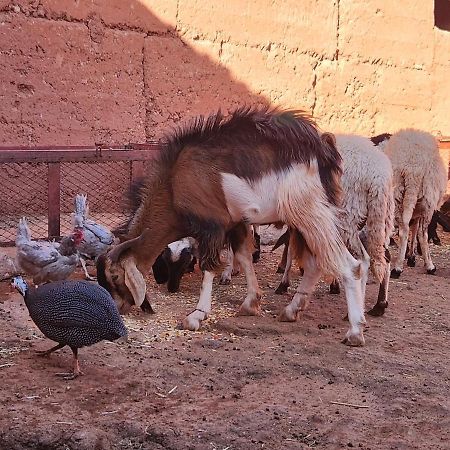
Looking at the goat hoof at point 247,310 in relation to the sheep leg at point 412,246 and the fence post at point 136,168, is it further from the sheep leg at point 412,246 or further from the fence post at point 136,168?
the sheep leg at point 412,246

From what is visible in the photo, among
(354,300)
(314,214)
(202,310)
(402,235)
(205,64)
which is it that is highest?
(205,64)

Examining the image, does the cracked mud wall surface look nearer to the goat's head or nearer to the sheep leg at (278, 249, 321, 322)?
the goat's head

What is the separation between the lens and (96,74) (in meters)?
8.87

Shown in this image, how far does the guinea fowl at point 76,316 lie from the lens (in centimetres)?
427

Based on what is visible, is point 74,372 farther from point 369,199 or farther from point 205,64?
point 205,64

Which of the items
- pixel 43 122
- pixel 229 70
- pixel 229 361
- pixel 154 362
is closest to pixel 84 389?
pixel 154 362

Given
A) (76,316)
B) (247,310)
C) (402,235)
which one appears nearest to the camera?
(76,316)

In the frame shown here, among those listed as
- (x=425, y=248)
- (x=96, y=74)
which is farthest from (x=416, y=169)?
(x=96, y=74)

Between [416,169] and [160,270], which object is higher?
[416,169]

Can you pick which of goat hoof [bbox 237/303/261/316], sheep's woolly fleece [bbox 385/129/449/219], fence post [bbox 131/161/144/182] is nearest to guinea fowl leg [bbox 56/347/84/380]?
goat hoof [bbox 237/303/261/316]

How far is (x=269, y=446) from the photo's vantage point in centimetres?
356

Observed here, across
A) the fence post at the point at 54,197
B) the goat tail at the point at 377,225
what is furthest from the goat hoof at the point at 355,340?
the fence post at the point at 54,197

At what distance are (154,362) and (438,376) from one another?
1870mm

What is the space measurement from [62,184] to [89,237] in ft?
6.89
